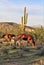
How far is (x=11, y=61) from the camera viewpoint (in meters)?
14.6

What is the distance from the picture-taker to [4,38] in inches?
1004

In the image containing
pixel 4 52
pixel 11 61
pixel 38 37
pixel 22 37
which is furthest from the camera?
pixel 38 37

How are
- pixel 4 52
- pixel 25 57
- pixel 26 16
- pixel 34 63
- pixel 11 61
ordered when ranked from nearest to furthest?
pixel 34 63
pixel 11 61
pixel 25 57
pixel 4 52
pixel 26 16

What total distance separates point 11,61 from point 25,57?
1.65 meters

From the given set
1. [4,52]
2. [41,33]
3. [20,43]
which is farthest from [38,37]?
[4,52]

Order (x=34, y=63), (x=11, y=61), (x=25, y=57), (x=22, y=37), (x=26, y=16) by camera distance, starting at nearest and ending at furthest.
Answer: (x=34, y=63)
(x=11, y=61)
(x=25, y=57)
(x=22, y=37)
(x=26, y=16)

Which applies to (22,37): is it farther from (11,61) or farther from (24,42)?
(11,61)

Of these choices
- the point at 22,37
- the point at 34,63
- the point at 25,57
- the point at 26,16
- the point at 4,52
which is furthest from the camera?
the point at 26,16

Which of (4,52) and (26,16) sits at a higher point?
(26,16)

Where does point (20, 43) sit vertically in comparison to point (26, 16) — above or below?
below

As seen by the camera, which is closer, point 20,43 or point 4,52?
point 4,52

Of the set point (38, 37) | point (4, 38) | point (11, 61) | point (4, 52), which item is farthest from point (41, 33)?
point (11, 61)

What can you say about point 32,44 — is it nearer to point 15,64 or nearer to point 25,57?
point 25,57

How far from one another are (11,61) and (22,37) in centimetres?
730
